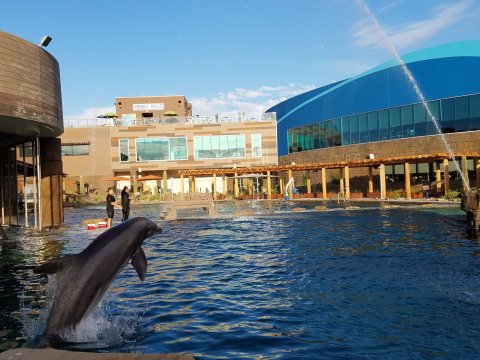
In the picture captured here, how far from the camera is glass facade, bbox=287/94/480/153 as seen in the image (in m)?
39.2

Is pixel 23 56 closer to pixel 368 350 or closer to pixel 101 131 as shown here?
pixel 368 350

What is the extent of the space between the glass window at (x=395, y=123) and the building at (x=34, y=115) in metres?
32.8

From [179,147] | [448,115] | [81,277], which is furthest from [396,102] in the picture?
[81,277]

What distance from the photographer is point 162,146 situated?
208 ft

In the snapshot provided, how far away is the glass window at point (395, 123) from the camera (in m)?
44.5

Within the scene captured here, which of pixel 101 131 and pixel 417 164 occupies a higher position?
pixel 101 131

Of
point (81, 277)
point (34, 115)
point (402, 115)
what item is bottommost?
point (81, 277)

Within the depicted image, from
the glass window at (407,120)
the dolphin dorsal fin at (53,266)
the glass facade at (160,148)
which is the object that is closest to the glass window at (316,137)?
the glass window at (407,120)

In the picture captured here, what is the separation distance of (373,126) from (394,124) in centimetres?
270

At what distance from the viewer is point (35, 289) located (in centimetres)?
924

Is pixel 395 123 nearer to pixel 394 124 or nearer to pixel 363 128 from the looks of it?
pixel 394 124

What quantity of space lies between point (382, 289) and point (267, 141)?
183ft

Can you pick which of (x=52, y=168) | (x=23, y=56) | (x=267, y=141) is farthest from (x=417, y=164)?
(x=23, y=56)

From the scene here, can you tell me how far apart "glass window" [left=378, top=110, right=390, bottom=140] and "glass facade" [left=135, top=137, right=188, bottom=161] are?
27328mm
